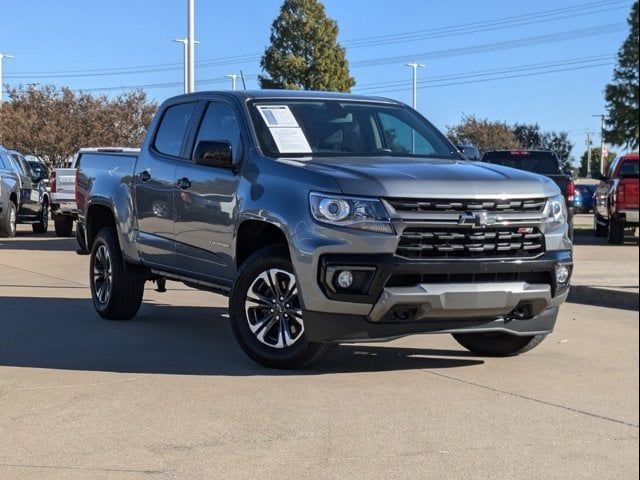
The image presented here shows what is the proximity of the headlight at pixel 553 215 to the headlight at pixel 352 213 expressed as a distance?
3.77 ft

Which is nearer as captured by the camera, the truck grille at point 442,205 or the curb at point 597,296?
the truck grille at point 442,205

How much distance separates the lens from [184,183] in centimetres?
741

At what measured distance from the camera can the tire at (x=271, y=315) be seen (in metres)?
6.10

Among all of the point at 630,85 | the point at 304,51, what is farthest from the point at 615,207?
the point at 304,51

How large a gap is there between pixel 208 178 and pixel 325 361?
1.69 metres

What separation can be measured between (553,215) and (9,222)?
56.0 ft

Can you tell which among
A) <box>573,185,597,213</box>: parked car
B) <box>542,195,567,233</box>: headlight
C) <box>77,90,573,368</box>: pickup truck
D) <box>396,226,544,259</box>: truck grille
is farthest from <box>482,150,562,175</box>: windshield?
<box>573,185,597,213</box>: parked car

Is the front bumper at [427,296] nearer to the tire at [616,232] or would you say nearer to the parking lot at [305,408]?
the parking lot at [305,408]

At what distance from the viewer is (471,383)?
605 centimetres

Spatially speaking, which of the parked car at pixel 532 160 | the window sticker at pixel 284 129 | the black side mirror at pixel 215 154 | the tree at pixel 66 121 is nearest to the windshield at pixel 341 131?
the window sticker at pixel 284 129

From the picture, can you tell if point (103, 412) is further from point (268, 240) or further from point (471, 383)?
point (471, 383)

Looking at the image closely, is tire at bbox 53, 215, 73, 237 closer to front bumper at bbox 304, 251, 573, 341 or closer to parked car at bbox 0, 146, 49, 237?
parked car at bbox 0, 146, 49, 237

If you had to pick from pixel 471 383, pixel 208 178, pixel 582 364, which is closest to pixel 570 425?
pixel 471 383

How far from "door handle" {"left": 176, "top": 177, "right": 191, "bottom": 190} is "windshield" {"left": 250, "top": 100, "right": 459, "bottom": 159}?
844 mm
